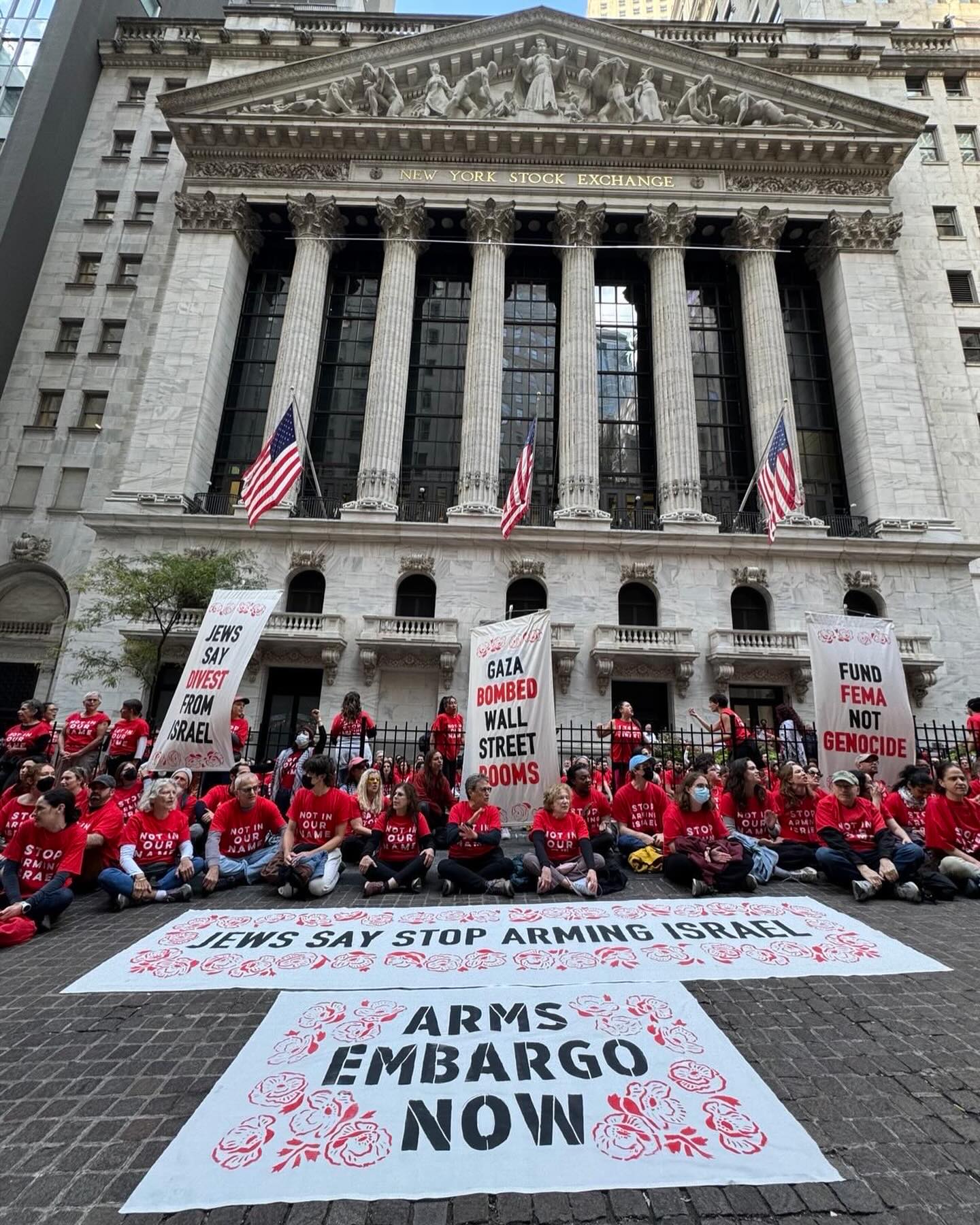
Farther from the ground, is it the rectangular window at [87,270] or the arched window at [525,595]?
the rectangular window at [87,270]

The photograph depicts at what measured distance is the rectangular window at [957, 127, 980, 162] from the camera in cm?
2939

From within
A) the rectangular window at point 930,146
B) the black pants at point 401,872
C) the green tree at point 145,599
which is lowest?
the black pants at point 401,872

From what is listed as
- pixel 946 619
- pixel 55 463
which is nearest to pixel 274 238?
pixel 55 463

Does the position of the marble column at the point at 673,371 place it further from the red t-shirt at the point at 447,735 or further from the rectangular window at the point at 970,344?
the red t-shirt at the point at 447,735

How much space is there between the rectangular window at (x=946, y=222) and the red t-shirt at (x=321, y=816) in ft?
117

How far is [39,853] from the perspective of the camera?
6.87 meters

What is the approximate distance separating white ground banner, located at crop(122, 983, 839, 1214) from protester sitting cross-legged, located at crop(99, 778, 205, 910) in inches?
156

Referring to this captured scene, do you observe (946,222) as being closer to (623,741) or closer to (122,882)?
(623,741)

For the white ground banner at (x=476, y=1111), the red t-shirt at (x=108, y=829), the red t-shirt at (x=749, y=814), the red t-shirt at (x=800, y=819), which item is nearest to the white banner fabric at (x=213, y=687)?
the red t-shirt at (x=108, y=829)

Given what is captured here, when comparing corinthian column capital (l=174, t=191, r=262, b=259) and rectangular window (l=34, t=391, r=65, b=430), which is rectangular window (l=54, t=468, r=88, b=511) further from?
corinthian column capital (l=174, t=191, r=262, b=259)

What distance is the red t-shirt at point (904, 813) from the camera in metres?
9.30

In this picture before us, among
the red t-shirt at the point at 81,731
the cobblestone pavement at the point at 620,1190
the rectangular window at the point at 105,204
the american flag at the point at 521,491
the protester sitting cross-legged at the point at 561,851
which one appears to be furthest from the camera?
the rectangular window at the point at 105,204

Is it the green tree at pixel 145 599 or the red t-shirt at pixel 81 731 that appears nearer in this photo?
the red t-shirt at pixel 81 731

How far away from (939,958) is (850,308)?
26.5 m
